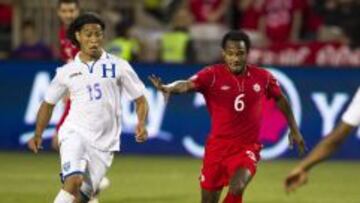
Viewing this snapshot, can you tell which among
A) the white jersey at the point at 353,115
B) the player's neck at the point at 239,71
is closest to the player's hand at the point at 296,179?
the white jersey at the point at 353,115

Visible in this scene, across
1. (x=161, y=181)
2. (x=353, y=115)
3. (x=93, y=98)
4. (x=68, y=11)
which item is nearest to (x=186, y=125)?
(x=161, y=181)

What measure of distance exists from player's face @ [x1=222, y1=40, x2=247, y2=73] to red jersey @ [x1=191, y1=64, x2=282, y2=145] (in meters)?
0.12

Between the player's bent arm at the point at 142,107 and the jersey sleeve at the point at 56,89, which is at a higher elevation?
the jersey sleeve at the point at 56,89

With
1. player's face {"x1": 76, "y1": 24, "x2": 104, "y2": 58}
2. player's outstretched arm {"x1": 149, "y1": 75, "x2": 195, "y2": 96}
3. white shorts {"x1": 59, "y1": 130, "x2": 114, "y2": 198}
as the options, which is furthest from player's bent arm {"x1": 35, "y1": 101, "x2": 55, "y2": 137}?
player's outstretched arm {"x1": 149, "y1": 75, "x2": 195, "y2": 96}

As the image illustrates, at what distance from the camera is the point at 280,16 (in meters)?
21.0

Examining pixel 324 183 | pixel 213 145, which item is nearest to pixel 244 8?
pixel 324 183

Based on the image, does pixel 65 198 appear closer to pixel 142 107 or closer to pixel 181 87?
pixel 142 107

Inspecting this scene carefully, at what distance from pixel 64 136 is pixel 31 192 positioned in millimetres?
3762

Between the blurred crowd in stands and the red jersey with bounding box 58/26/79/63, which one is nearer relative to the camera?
the red jersey with bounding box 58/26/79/63

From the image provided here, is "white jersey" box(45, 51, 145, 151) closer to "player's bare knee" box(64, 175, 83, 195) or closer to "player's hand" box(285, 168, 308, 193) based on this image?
"player's bare knee" box(64, 175, 83, 195)

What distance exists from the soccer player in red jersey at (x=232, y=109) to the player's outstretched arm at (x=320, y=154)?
3333 mm

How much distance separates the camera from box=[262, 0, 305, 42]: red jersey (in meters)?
21.0

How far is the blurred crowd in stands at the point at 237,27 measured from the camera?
20156 millimetres

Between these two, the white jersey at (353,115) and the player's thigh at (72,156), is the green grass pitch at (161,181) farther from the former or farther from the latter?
the white jersey at (353,115)
